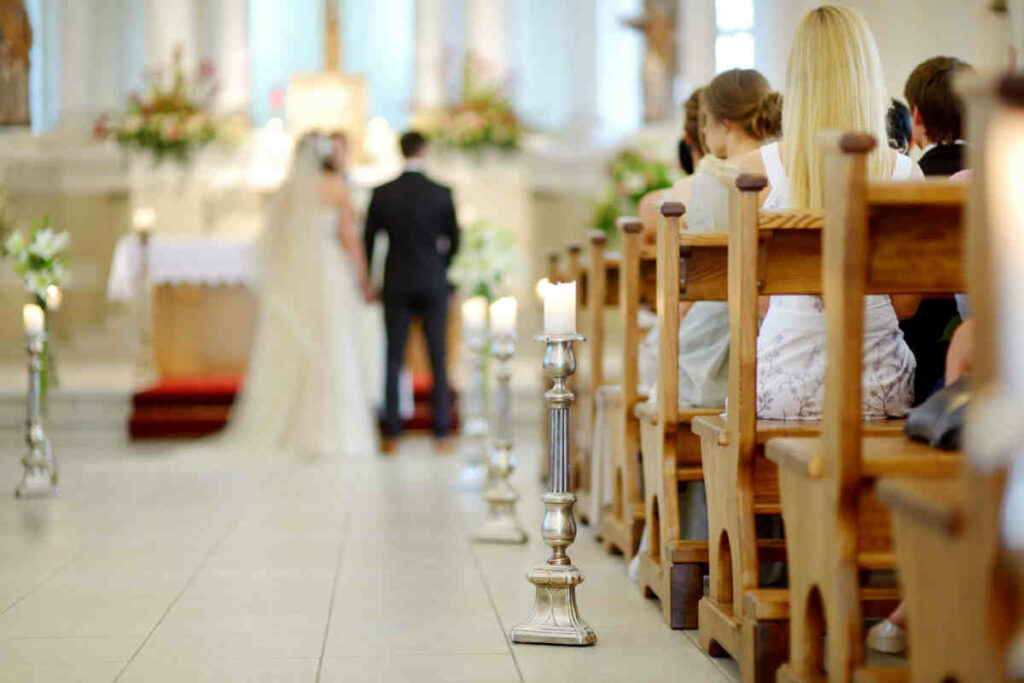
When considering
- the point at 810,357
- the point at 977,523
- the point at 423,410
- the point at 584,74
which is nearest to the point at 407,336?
the point at 423,410

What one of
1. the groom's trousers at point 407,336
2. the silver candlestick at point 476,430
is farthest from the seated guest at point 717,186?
the groom's trousers at point 407,336

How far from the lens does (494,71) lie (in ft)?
41.5

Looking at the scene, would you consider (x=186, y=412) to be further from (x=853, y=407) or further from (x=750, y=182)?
(x=853, y=407)

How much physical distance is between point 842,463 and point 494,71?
1051 centimetres

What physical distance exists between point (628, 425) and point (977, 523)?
293cm

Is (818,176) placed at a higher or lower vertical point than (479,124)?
lower

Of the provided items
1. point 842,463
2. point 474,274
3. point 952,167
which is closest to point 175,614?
point 842,463

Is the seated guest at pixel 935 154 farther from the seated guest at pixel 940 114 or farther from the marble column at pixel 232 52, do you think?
the marble column at pixel 232 52

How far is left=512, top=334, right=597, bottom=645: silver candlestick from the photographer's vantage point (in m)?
3.50

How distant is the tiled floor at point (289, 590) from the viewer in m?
3.34

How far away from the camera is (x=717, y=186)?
4.34m

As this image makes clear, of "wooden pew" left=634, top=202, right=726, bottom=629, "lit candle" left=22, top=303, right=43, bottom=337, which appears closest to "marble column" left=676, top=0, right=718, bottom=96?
"lit candle" left=22, top=303, right=43, bottom=337

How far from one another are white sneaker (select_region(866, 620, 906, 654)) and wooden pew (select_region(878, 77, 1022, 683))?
1.23 meters

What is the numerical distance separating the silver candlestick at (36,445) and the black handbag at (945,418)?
4404mm
